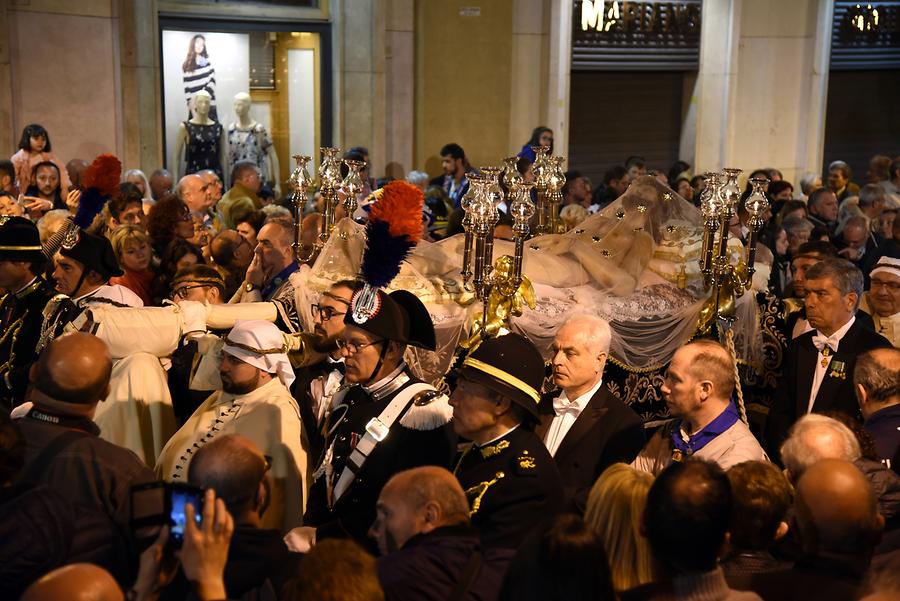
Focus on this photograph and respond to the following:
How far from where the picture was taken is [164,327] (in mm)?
5496

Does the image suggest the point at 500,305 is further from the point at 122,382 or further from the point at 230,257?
the point at 230,257

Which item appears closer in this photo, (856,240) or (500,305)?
(500,305)

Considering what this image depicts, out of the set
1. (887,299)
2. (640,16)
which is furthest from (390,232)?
(640,16)

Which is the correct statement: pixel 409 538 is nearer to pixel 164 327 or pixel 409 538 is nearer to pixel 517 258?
pixel 164 327

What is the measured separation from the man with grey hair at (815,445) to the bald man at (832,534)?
1.86 ft

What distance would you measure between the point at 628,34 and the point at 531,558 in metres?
14.8

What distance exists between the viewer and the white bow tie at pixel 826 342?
237 inches

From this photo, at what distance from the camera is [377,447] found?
451cm

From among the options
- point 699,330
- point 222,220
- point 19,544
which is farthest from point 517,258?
point 222,220

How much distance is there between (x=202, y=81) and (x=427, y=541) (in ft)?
36.9

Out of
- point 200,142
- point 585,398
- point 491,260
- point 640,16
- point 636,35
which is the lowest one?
point 585,398

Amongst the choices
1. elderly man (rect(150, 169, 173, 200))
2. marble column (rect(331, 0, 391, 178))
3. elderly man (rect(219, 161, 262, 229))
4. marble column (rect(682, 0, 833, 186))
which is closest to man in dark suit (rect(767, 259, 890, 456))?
elderly man (rect(219, 161, 262, 229))

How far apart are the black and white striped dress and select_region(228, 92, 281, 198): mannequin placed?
0.27m

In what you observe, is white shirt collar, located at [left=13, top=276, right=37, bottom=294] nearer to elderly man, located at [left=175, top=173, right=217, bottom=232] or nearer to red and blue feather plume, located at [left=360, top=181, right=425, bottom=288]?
red and blue feather plume, located at [left=360, top=181, right=425, bottom=288]
